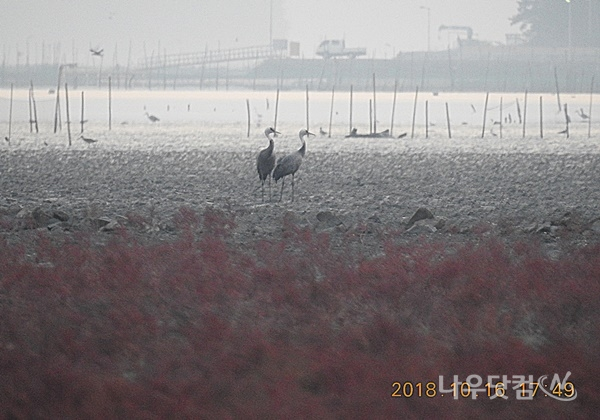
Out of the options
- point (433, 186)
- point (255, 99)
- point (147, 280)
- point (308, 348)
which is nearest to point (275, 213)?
point (433, 186)

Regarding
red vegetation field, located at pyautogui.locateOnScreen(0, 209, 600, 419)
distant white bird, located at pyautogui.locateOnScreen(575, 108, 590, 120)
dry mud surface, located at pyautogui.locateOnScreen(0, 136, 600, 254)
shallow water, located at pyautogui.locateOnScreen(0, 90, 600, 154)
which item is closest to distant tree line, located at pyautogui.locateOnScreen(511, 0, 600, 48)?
shallow water, located at pyautogui.locateOnScreen(0, 90, 600, 154)

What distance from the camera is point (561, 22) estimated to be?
77.9 meters

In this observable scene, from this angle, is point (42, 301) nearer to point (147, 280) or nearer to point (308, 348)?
point (147, 280)

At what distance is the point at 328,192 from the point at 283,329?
10245mm

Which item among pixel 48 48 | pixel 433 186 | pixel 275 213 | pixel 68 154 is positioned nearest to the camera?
pixel 275 213

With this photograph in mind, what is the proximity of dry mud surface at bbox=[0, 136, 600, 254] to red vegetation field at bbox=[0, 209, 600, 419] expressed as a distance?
1794 millimetres

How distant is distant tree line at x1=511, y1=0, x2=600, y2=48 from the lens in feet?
249

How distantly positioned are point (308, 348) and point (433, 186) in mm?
11830

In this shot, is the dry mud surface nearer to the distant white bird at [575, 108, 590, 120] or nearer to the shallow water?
the shallow water

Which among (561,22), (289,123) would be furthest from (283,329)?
Result: (561,22)

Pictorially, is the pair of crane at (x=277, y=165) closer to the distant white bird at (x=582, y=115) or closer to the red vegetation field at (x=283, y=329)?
the red vegetation field at (x=283, y=329)

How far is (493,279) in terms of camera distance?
328 inches
